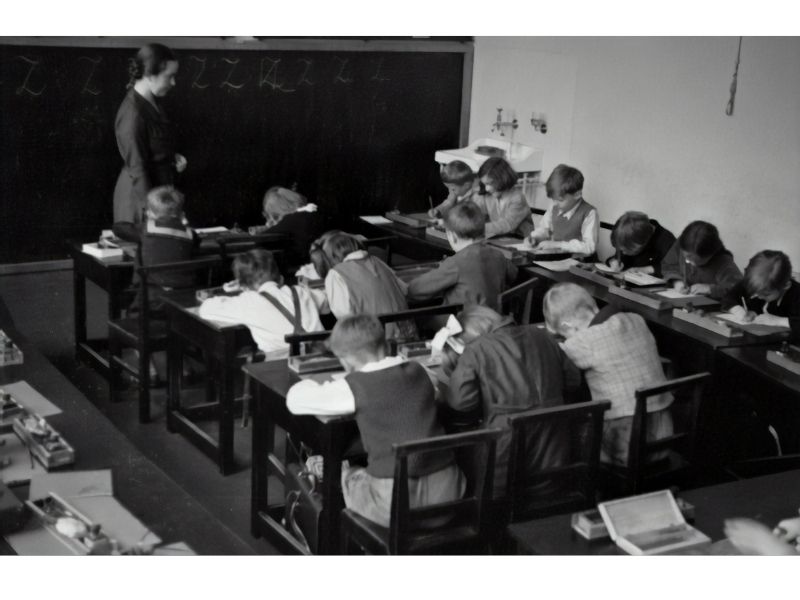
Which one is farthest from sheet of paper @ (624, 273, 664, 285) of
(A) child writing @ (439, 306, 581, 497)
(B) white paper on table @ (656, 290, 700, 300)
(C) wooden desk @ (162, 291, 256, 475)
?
(C) wooden desk @ (162, 291, 256, 475)

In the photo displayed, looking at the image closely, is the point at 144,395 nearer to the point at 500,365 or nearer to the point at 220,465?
the point at 220,465

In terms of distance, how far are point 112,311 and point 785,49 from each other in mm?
3619

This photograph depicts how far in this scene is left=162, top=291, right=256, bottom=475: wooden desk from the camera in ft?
13.3

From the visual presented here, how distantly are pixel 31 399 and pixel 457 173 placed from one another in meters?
3.15

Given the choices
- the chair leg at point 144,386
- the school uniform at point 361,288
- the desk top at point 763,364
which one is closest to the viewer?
the desk top at point 763,364

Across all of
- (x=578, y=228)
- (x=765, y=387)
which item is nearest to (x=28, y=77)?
(x=578, y=228)

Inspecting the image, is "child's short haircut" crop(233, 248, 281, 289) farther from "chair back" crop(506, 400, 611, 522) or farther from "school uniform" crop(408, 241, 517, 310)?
"chair back" crop(506, 400, 611, 522)

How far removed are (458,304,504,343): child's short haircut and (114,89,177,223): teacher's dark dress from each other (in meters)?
2.38

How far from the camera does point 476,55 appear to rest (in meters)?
6.41

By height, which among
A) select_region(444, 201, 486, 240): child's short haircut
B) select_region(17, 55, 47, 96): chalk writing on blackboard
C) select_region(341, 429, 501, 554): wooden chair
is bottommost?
select_region(341, 429, 501, 554): wooden chair

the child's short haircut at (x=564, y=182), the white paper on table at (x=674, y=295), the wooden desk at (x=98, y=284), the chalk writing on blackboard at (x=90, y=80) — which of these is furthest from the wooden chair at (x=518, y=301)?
the chalk writing on blackboard at (x=90, y=80)

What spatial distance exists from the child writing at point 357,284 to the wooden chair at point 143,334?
67 cm

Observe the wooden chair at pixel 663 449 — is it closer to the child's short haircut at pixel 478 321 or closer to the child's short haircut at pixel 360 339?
the child's short haircut at pixel 478 321

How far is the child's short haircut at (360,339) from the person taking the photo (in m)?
2.98
